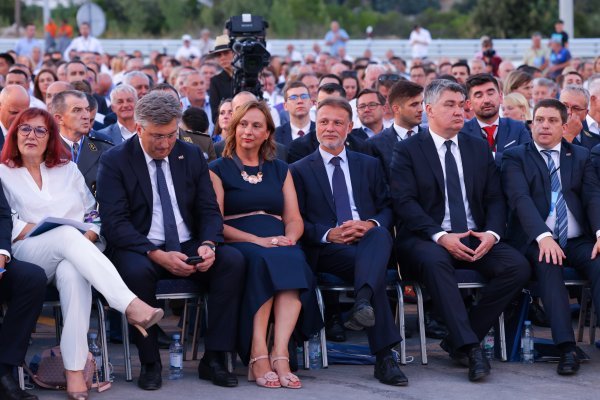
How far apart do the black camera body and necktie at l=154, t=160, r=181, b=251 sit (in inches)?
161

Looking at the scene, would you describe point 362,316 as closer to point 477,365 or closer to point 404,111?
point 477,365

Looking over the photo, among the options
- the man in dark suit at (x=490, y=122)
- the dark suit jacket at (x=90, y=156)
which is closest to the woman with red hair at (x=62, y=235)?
the dark suit jacket at (x=90, y=156)

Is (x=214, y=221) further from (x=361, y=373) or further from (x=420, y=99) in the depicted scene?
(x=420, y=99)

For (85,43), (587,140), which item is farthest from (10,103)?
(85,43)

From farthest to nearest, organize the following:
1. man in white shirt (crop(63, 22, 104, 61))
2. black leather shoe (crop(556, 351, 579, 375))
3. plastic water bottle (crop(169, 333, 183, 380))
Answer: man in white shirt (crop(63, 22, 104, 61)) → black leather shoe (crop(556, 351, 579, 375)) → plastic water bottle (crop(169, 333, 183, 380))

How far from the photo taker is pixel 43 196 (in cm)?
748

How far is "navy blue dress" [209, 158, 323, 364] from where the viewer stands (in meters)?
7.51

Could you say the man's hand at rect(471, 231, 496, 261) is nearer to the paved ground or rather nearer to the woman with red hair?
the paved ground

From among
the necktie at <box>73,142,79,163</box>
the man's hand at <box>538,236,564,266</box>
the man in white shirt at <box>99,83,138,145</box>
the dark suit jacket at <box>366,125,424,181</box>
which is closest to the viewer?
the man's hand at <box>538,236,564,266</box>

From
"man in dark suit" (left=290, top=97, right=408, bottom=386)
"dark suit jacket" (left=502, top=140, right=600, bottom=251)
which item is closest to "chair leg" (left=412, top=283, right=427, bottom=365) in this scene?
"man in dark suit" (left=290, top=97, right=408, bottom=386)

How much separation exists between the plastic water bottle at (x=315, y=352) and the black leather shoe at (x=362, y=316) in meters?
0.48

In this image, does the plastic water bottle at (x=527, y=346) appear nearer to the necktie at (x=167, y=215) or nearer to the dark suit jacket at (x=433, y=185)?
the dark suit jacket at (x=433, y=185)

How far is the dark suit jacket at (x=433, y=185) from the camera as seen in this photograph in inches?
326

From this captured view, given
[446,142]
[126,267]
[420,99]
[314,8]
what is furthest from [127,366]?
[314,8]
